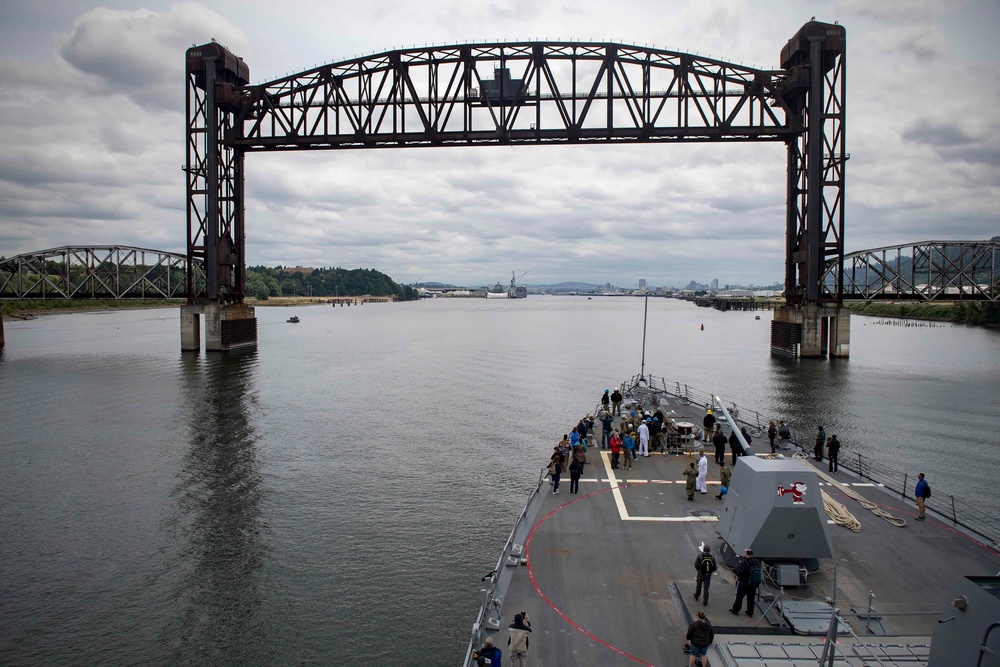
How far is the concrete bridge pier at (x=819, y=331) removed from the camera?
63469 mm

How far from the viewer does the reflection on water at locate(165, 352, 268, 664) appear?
1473cm

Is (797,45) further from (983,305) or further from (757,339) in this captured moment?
(983,305)

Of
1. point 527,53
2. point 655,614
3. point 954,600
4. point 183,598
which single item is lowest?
point 183,598

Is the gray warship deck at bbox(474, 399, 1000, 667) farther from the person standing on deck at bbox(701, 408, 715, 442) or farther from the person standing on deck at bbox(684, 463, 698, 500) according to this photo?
the person standing on deck at bbox(701, 408, 715, 442)

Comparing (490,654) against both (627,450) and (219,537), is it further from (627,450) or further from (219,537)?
(219,537)

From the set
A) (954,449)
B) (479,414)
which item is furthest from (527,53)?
(954,449)

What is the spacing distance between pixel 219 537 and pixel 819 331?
59057mm

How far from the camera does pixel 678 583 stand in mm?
12375

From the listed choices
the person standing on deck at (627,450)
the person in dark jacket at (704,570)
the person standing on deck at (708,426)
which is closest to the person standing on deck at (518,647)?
the person in dark jacket at (704,570)

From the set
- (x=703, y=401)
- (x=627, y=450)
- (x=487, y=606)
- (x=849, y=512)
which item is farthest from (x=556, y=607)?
(x=703, y=401)

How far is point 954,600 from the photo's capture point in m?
7.52

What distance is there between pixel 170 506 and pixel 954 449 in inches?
1328

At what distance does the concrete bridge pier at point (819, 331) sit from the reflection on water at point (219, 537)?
51.0 m

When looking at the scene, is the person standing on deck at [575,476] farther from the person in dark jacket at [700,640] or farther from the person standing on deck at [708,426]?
the person in dark jacket at [700,640]
